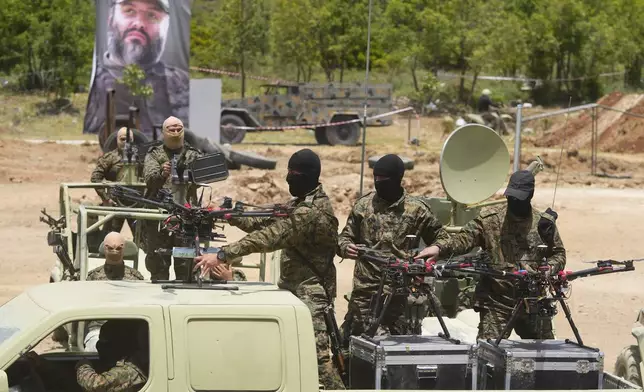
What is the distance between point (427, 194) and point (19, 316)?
658 inches

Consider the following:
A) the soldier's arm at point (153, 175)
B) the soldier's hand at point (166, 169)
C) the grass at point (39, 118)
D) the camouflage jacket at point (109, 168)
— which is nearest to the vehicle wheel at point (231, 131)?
the grass at point (39, 118)

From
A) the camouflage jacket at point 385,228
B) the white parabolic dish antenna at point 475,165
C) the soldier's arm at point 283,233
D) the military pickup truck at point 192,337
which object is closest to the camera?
the military pickup truck at point 192,337

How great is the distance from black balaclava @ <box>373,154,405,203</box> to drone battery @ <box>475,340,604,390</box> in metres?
1.54

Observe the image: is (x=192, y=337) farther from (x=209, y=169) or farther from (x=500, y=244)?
(x=209, y=169)

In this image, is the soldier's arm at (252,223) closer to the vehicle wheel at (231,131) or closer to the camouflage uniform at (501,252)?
the camouflage uniform at (501,252)

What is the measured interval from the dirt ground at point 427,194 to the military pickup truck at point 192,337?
6.21 meters

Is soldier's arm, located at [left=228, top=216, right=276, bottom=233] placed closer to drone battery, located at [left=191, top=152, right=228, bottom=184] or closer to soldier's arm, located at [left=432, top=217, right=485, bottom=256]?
soldier's arm, located at [left=432, top=217, right=485, bottom=256]

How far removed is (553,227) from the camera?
736 cm

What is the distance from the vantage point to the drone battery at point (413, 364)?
5918 millimetres

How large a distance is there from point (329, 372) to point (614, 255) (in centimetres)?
1165

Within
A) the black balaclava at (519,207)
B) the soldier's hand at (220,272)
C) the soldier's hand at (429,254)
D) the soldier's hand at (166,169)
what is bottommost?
the soldier's hand at (220,272)

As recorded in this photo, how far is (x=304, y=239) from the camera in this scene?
Answer: 6.85 m

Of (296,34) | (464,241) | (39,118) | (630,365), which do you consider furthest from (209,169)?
(296,34)

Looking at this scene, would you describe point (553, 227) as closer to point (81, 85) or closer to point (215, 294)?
point (215, 294)
